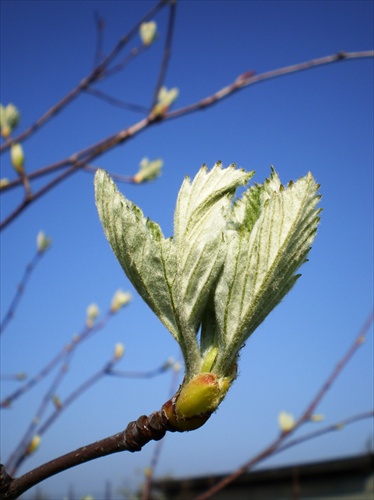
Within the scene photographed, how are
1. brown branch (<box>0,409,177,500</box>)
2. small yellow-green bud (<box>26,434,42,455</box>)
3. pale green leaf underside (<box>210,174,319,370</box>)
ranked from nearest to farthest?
brown branch (<box>0,409,177,500</box>), pale green leaf underside (<box>210,174,319,370</box>), small yellow-green bud (<box>26,434,42,455</box>)

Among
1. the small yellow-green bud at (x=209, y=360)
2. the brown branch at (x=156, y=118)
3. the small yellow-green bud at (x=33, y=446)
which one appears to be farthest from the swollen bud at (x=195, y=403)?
the small yellow-green bud at (x=33, y=446)

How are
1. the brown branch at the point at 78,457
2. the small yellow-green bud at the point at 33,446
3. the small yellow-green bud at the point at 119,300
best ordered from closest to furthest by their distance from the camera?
1. the brown branch at the point at 78,457
2. the small yellow-green bud at the point at 33,446
3. the small yellow-green bud at the point at 119,300

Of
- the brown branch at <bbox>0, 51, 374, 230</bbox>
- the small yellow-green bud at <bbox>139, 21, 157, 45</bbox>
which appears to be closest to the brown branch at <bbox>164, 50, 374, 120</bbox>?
the brown branch at <bbox>0, 51, 374, 230</bbox>

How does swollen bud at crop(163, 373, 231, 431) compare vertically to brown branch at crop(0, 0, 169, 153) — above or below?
below

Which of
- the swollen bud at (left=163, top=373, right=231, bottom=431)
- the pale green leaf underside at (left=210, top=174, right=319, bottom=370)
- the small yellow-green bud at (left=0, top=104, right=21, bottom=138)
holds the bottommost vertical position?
the swollen bud at (left=163, top=373, right=231, bottom=431)

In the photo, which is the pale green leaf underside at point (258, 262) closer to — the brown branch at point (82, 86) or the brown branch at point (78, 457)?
the brown branch at point (78, 457)

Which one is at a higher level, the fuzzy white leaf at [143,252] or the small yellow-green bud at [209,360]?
the fuzzy white leaf at [143,252]

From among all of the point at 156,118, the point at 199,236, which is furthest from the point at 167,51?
the point at 199,236

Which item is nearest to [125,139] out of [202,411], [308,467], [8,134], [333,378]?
[8,134]

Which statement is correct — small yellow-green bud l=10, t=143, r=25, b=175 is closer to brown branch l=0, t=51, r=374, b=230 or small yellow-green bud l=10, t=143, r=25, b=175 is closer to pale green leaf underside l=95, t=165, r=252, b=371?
brown branch l=0, t=51, r=374, b=230
